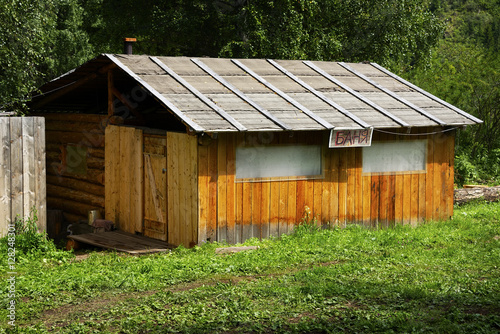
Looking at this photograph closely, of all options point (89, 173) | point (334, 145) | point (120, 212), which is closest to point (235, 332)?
point (334, 145)

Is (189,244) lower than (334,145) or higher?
lower

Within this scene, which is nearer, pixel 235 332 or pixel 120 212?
pixel 235 332

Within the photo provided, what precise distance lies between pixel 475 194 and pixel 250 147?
8.30 metres

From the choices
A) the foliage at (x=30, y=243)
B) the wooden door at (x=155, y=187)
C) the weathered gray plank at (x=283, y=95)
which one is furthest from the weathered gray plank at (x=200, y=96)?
the foliage at (x=30, y=243)

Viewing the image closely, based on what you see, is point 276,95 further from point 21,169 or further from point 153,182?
point 21,169

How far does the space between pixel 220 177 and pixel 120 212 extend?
321 cm

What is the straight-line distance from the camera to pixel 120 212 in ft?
45.8

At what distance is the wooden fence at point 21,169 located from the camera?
36.5 feet

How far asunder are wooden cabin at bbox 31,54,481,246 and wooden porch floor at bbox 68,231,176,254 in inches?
11.5

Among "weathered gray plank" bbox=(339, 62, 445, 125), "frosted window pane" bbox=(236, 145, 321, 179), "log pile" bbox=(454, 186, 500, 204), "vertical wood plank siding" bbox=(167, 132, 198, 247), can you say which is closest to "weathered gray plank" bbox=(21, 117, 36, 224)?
"vertical wood plank siding" bbox=(167, 132, 198, 247)

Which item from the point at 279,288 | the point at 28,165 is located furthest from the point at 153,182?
the point at 279,288

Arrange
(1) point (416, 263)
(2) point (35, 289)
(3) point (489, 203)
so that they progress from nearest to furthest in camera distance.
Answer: (2) point (35, 289) < (1) point (416, 263) < (3) point (489, 203)

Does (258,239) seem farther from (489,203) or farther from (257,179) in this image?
(489,203)

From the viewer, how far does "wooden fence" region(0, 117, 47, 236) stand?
11.1 metres
